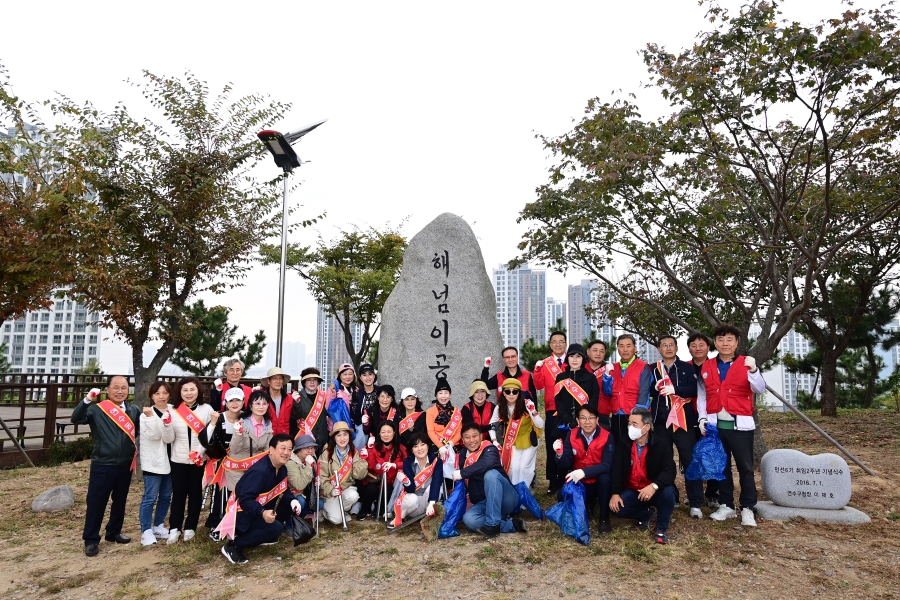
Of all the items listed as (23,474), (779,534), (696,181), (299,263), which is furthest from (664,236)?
(23,474)

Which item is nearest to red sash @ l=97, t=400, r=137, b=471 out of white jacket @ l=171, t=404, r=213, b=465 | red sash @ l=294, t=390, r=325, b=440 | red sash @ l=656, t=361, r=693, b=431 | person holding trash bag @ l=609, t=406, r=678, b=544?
white jacket @ l=171, t=404, r=213, b=465

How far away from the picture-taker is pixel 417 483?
5.13m

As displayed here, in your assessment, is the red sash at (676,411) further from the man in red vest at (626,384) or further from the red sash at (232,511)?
the red sash at (232,511)

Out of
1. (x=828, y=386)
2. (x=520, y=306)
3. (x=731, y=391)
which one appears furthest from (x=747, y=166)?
(x=520, y=306)

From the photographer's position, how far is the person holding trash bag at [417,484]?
16.6 ft

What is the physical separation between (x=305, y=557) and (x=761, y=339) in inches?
261

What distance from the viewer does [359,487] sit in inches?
215

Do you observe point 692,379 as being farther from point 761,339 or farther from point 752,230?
point 752,230

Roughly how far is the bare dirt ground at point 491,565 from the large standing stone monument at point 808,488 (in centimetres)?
15

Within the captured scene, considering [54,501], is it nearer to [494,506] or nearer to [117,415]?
A: [117,415]

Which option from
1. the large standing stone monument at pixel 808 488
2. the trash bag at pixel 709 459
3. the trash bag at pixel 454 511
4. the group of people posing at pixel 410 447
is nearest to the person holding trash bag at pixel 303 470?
the group of people posing at pixel 410 447

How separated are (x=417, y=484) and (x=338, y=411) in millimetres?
1286

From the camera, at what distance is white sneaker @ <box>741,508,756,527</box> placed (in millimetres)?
4816

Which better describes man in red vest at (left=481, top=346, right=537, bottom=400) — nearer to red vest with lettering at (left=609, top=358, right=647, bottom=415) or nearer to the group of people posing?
the group of people posing
